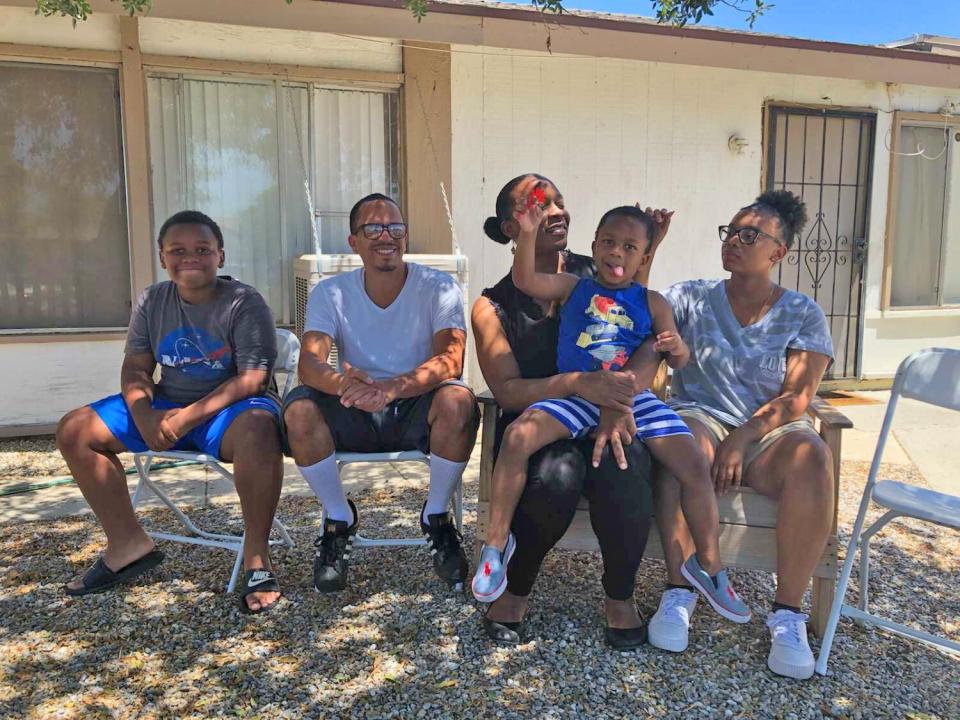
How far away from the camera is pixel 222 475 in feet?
11.3

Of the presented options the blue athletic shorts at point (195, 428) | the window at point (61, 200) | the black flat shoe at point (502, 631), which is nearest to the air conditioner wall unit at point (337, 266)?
the window at point (61, 200)

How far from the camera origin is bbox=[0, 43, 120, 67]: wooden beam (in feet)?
16.5

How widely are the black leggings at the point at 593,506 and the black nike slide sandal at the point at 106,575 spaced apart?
4.87ft

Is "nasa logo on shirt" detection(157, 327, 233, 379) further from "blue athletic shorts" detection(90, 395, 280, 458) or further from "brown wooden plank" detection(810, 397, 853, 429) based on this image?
"brown wooden plank" detection(810, 397, 853, 429)

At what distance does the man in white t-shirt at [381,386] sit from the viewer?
2980mm

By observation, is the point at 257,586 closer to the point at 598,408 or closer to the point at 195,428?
the point at 195,428

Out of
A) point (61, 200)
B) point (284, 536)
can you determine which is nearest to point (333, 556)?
point (284, 536)

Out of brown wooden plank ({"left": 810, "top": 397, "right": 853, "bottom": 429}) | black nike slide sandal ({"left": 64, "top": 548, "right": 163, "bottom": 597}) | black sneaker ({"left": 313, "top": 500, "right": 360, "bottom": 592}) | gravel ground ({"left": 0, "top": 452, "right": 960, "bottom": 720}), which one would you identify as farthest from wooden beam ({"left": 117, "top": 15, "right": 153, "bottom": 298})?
brown wooden plank ({"left": 810, "top": 397, "right": 853, "bottom": 429})

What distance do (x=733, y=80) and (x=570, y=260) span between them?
4064 mm

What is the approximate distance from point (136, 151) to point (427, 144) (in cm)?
196

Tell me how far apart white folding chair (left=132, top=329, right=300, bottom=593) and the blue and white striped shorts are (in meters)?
1.26

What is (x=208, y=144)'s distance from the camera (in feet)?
18.3

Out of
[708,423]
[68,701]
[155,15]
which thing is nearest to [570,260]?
[708,423]

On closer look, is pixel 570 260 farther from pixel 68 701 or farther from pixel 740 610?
pixel 68 701
